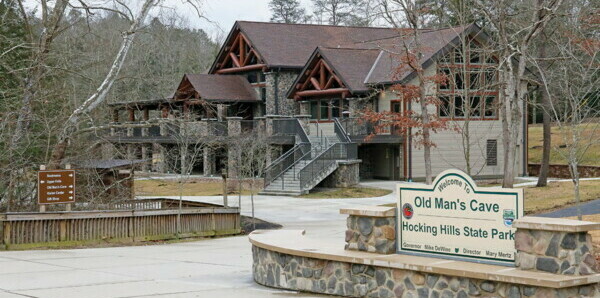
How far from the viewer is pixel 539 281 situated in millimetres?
8852

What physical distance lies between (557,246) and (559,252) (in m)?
0.07

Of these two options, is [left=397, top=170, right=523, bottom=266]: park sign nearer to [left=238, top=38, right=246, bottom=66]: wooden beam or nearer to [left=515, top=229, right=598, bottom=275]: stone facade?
[left=515, top=229, right=598, bottom=275]: stone facade

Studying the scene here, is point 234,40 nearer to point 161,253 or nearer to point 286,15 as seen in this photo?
point 161,253

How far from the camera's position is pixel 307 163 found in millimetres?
41062

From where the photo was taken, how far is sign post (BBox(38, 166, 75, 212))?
64.7 feet

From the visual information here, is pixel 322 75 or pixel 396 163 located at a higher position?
pixel 322 75

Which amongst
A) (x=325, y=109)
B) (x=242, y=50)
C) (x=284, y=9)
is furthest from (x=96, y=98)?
(x=284, y=9)

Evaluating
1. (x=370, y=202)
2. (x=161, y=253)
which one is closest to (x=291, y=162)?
(x=370, y=202)

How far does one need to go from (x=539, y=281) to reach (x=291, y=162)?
34345 mm

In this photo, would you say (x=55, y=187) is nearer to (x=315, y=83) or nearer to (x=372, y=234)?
(x=372, y=234)

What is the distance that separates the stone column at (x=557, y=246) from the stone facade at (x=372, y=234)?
2240mm

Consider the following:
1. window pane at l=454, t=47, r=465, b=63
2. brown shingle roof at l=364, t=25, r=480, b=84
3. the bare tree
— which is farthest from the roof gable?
the bare tree

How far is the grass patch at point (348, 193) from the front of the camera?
126 feet

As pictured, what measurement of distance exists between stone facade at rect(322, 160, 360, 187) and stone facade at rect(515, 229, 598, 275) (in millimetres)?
31845
